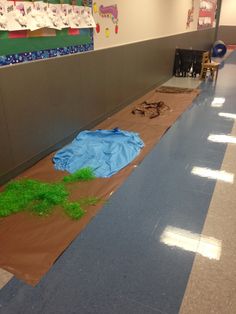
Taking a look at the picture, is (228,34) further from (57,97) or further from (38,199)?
(38,199)

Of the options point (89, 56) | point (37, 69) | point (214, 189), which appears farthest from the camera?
point (89, 56)

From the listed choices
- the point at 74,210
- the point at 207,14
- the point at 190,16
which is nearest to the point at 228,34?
the point at 207,14

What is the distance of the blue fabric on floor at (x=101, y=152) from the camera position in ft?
9.02

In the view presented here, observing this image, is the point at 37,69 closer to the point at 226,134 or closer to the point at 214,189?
the point at 214,189

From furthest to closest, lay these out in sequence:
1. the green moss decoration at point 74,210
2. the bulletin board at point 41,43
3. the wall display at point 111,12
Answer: the wall display at point 111,12, the bulletin board at point 41,43, the green moss decoration at point 74,210

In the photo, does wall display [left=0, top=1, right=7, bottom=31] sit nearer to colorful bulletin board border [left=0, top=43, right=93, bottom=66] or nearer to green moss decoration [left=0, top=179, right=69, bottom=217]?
colorful bulletin board border [left=0, top=43, right=93, bottom=66]

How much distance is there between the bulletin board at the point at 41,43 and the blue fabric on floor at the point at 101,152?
1.00 metres

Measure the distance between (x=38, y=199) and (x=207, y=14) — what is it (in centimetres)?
941

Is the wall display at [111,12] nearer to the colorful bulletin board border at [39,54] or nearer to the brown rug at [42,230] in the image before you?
the colorful bulletin board border at [39,54]

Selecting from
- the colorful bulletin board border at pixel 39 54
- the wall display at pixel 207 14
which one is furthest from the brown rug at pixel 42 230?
the wall display at pixel 207 14

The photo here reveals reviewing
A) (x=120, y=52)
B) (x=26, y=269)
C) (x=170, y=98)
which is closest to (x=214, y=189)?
(x=26, y=269)

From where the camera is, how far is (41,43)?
265 centimetres

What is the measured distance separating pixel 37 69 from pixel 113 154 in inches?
44.6

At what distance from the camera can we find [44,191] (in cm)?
223
